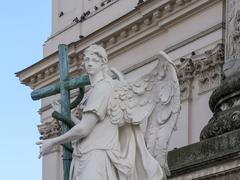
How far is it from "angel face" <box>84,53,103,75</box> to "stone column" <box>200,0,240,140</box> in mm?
1595

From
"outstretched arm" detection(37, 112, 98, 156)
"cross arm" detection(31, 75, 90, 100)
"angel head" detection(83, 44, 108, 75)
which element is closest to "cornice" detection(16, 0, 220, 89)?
"cross arm" detection(31, 75, 90, 100)

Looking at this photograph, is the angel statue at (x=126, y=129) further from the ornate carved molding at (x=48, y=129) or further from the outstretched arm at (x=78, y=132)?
the ornate carved molding at (x=48, y=129)

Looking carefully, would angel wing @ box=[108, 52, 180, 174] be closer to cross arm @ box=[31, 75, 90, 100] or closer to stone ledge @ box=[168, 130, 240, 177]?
cross arm @ box=[31, 75, 90, 100]

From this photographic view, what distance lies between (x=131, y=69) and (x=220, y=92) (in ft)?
58.0

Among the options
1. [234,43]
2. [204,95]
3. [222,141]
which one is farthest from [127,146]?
[204,95]

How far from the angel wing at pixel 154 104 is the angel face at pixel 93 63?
27 cm

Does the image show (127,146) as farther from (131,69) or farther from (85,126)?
(131,69)

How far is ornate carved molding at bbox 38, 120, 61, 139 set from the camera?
102ft

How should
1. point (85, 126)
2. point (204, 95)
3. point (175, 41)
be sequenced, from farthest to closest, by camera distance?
point (175, 41)
point (204, 95)
point (85, 126)

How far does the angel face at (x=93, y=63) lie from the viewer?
32.1 ft

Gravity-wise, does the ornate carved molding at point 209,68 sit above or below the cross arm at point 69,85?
above

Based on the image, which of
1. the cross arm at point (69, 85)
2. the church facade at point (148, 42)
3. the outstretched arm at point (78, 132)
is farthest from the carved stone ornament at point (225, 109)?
the church facade at point (148, 42)

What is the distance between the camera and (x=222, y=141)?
10203 mm

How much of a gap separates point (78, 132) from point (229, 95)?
7.38ft
